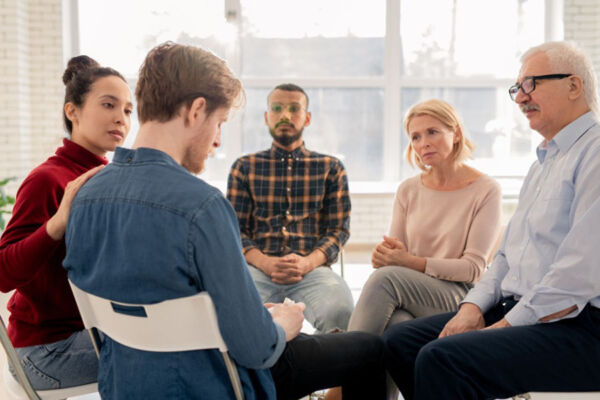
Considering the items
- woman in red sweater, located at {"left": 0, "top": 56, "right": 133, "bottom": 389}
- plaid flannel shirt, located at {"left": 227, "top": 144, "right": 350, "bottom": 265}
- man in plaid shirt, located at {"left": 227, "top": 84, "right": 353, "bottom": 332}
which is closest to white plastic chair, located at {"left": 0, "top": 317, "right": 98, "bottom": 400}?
woman in red sweater, located at {"left": 0, "top": 56, "right": 133, "bottom": 389}

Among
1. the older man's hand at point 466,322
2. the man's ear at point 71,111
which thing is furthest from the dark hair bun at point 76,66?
the older man's hand at point 466,322

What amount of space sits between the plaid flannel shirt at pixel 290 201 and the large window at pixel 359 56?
3506 millimetres

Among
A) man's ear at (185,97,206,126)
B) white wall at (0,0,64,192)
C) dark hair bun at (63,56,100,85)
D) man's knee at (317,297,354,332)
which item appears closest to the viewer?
man's ear at (185,97,206,126)

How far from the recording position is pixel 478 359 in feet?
5.15

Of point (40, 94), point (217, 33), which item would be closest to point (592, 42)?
point (217, 33)

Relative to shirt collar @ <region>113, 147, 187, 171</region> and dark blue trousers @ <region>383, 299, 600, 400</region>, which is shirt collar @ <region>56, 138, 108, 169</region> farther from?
dark blue trousers @ <region>383, 299, 600, 400</region>

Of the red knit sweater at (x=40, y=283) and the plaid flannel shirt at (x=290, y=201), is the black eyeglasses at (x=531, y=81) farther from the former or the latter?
the red knit sweater at (x=40, y=283)

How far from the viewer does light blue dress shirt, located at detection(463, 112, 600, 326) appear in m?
1.60

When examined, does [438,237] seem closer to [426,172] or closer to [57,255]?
[426,172]

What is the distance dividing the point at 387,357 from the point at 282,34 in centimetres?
521

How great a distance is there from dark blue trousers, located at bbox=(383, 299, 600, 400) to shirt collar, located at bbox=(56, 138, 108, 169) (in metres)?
1.20

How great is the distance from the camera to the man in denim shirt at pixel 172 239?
1151 mm

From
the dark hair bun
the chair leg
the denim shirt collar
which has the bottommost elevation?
the chair leg

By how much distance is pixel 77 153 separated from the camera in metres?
1.80
